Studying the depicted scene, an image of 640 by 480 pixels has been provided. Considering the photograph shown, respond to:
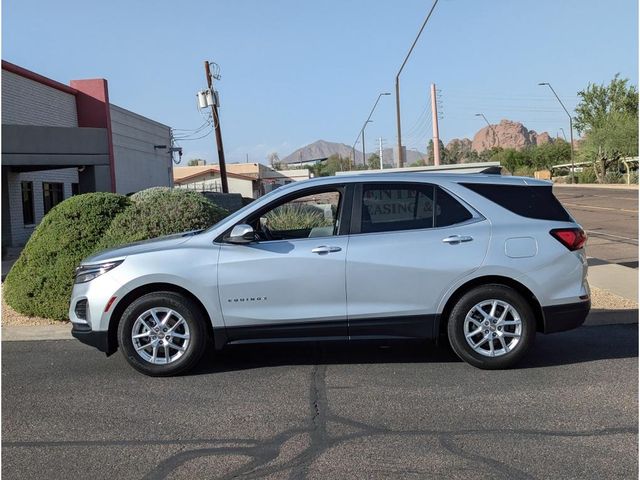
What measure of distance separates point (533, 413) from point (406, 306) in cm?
150

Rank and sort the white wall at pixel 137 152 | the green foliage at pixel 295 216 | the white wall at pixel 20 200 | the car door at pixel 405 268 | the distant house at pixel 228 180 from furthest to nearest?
the distant house at pixel 228 180
the white wall at pixel 137 152
the white wall at pixel 20 200
the green foliage at pixel 295 216
the car door at pixel 405 268

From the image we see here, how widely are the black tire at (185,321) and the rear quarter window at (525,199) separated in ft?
9.27

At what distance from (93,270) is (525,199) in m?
4.12

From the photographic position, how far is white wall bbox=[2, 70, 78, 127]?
20484 mm

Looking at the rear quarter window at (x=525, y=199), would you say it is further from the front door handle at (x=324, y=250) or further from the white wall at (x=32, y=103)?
the white wall at (x=32, y=103)

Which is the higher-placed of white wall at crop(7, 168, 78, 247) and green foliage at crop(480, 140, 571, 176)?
green foliage at crop(480, 140, 571, 176)

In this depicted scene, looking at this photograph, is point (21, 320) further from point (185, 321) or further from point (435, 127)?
point (435, 127)

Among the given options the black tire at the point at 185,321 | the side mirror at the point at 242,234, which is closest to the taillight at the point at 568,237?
the side mirror at the point at 242,234

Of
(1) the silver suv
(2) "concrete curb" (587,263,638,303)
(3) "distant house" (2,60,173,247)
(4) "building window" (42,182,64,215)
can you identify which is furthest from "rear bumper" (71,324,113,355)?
(4) "building window" (42,182,64,215)

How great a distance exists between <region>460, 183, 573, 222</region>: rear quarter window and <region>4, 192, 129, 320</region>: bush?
549 cm

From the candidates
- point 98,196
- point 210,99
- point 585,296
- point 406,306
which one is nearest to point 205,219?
point 98,196

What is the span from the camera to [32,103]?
2197 centimetres

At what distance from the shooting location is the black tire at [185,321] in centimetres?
607

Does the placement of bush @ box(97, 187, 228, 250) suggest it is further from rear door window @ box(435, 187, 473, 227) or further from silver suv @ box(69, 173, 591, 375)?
rear door window @ box(435, 187, 473, 227)
